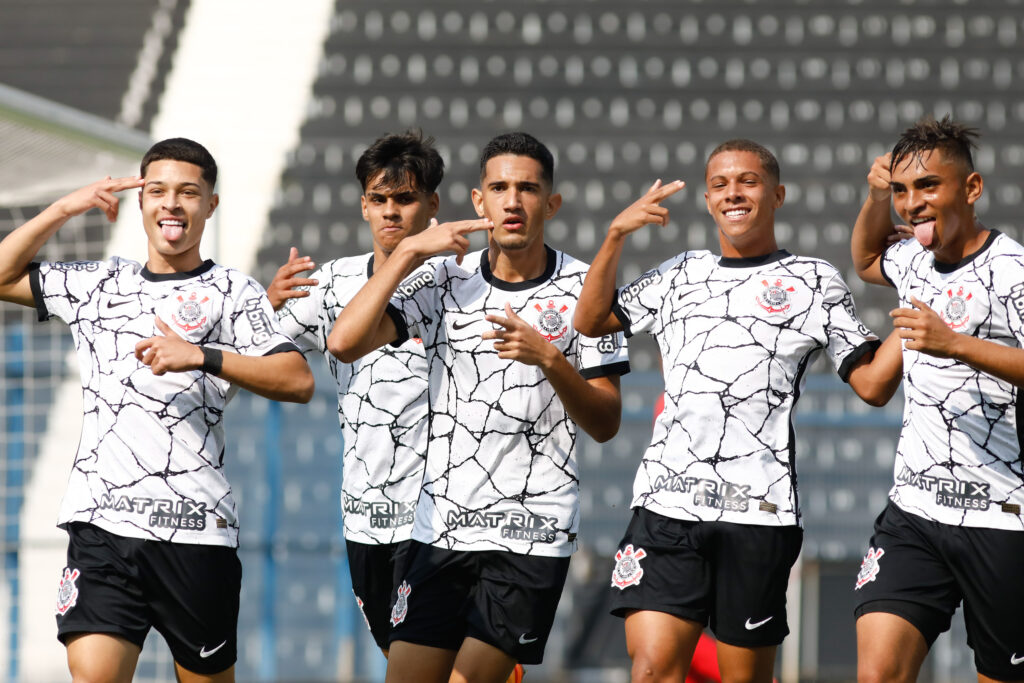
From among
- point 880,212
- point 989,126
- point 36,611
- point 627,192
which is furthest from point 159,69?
point 880,212

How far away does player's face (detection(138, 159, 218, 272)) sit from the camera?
4027mm

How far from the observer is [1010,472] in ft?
12.7

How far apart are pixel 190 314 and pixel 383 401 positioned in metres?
0.91

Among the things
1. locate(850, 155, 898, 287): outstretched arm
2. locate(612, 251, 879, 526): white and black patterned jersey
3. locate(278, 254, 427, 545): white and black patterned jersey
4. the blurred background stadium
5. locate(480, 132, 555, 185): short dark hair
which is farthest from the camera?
the blurred background stadium

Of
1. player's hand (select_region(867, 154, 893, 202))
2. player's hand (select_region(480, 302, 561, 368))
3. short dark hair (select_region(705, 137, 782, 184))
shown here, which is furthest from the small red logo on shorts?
player's hand (select_region(867, 154, 893, 202))

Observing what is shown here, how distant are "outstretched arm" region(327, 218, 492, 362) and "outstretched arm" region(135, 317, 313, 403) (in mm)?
137

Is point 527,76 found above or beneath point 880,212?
above

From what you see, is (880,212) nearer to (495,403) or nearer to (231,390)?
(495,403)

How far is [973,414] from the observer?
390cm

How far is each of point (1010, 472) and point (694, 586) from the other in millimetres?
976

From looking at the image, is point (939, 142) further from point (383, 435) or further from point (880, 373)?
point (383, 435)

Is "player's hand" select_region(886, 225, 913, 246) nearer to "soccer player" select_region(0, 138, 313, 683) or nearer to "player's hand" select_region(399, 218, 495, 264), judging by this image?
"player's hand" select_region(399, 218, 495, 264)

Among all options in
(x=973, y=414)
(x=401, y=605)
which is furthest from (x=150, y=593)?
(x=973, y=414)

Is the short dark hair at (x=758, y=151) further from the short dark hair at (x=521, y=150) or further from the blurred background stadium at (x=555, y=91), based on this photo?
the blurred background stadium at (x=555, y=91)
